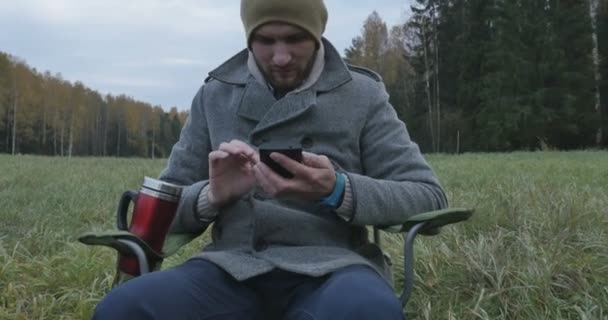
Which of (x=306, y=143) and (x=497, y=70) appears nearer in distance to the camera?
(x=306, y=143)

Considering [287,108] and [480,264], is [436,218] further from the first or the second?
[480,264]

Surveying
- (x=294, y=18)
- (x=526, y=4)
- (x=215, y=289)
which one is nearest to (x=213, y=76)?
(x=294, y=18)

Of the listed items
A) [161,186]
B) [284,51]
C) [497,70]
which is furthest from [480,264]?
[497,70]

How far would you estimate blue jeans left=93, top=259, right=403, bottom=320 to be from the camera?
163 centimetres

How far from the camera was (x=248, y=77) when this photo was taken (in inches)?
87.9

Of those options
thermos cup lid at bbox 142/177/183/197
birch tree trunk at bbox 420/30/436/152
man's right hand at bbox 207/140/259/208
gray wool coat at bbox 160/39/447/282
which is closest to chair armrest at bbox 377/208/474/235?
gray wool coat at bbox 160/39/447/282

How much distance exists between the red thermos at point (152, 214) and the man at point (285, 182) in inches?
4.4

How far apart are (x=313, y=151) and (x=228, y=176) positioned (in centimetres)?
27

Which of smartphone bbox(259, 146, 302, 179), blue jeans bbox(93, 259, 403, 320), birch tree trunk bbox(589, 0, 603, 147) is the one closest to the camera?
blue jeans bbox(93, 259, 403, 320)

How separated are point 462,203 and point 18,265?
8.76 feet

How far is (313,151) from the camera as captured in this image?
2.11 metres

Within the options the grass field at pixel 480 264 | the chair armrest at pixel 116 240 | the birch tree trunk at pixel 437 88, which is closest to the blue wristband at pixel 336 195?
the chair armrest at pixel 116 240

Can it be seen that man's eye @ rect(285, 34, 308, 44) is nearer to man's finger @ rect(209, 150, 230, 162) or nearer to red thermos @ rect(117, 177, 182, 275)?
man's finger @ rect(209, 150, 230, 162)

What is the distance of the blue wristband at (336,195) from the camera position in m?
1.90
